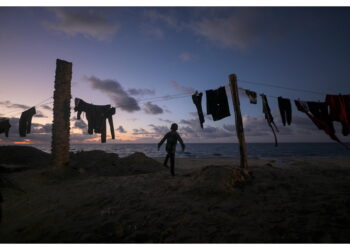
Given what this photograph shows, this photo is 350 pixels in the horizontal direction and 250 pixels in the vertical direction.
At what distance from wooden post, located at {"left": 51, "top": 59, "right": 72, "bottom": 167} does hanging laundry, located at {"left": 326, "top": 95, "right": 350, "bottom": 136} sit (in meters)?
14.9

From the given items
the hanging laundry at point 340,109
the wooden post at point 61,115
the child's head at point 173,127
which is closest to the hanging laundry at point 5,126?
the wooden post at point 61,115

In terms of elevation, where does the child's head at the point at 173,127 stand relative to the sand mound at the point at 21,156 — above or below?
above

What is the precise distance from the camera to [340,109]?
28.3 ft

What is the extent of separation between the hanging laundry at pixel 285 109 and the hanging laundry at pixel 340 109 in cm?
179

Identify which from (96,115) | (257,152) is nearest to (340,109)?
(96,115)

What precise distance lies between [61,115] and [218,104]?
922 cm

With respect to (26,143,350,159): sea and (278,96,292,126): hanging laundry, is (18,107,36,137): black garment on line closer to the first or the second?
(278,96,292,126): hanging laundry

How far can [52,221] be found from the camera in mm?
4180

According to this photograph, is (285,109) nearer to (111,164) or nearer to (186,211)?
(186,211)

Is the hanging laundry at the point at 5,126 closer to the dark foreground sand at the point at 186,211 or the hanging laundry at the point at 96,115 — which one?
the hanging laundry at the point at 96,115

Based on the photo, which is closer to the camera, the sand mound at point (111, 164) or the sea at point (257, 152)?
the sand mound at point (111, 164)

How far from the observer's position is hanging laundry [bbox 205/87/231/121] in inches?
345

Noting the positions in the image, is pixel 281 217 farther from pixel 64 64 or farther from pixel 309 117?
pixel 64 64

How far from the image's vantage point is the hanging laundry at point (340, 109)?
8.48 meters
